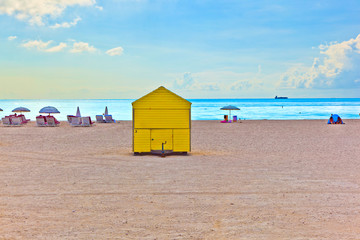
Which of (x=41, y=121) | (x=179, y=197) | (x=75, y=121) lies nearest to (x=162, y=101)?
(x=179, y=197)

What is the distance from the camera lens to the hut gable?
38.0 ft

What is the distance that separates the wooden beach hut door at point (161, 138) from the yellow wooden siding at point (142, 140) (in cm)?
16

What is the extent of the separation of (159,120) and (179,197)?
5.33 m

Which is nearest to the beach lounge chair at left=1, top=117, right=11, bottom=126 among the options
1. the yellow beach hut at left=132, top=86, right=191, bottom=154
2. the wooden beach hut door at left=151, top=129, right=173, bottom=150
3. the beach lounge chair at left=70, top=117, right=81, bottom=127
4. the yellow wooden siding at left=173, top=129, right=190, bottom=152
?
the beach lounge chair at left=70, top=117, right=81, bottom=127

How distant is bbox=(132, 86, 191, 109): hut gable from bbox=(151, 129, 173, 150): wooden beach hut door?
30.3 inches

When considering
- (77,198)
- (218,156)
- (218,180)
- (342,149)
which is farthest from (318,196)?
(342,149)

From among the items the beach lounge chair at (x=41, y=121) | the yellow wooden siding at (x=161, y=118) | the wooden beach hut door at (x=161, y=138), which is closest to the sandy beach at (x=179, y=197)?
the wooden beach hut door at (x=161, y=138)

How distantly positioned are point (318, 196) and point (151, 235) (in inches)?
136

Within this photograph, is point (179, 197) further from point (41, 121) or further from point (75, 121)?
point (41, 121)

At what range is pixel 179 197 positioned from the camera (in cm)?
644

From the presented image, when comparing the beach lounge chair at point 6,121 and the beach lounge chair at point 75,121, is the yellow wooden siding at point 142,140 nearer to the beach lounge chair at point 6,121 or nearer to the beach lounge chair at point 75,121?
the beach lounge chair at point 75,121

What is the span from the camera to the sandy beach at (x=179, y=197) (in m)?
4.84

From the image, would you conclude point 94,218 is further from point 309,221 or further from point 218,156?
point 218,156

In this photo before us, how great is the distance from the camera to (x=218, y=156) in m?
11.6
